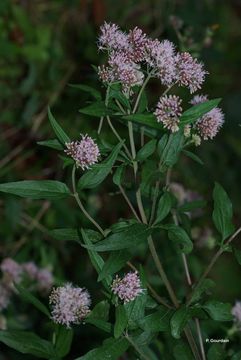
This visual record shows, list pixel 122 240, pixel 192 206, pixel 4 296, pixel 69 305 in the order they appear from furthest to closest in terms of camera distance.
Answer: pixel 4 296, pixel 192 206, pixel 69 305, pixel 122 240

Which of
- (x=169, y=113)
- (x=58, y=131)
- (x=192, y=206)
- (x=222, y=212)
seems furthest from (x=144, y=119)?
(x=192, y=206)

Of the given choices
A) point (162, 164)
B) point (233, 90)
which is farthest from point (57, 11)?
point (162, 164)

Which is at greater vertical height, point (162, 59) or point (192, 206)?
point (162, 59)

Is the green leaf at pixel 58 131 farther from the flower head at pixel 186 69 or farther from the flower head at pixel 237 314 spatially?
the flower head at pixel 237 314

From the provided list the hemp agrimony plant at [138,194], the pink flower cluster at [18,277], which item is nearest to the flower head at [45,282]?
the pink flower cluster at [18,277]

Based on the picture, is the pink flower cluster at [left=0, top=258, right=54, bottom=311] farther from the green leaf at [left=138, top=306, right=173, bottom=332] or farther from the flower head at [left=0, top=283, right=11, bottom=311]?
the green leaf at [left=138, top=306, right=173, bottom=332]

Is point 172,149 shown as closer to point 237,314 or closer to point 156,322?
point 156,322

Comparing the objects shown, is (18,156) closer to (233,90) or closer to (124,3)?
(124,3)
